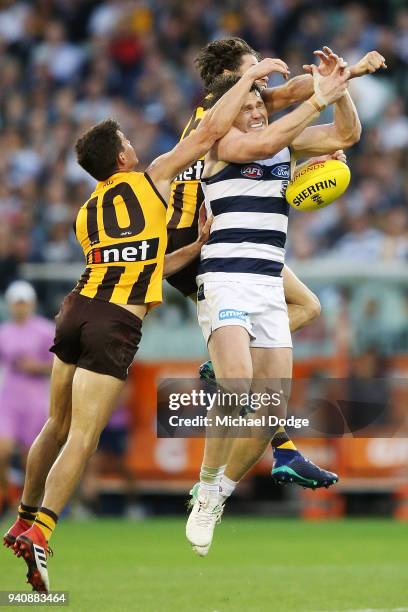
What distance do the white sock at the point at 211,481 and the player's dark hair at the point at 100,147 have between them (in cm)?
196

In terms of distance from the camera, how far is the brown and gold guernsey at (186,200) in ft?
28.7

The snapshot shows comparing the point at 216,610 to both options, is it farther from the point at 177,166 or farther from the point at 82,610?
the point at 177,166

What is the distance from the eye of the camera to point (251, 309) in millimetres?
8227

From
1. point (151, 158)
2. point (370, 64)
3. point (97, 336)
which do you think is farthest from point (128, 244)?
point (151, 158)

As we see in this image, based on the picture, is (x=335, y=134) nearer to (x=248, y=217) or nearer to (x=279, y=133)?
(x=279, y=133)

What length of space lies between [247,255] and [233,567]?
334 cm

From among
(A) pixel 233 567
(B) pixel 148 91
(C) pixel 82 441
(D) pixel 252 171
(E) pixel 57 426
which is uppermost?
(B) pixel 148 91

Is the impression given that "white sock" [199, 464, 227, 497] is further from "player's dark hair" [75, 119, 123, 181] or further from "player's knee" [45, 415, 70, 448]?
"player's dark hair" [75, 119, 123, 181]

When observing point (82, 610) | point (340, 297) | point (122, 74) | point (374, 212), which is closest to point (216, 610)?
point (82, 610)

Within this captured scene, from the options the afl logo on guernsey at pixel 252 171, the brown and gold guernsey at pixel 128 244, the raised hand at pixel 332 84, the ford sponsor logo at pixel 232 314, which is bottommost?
the ford sponsor logo at pixel 232 314

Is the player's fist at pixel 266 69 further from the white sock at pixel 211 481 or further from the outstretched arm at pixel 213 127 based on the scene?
the white sock at pixel 211 481

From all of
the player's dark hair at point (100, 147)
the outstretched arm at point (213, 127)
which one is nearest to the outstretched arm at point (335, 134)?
the outstretched arm at point (213, 127)

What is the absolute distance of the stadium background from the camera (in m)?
14.8

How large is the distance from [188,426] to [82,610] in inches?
94.5
